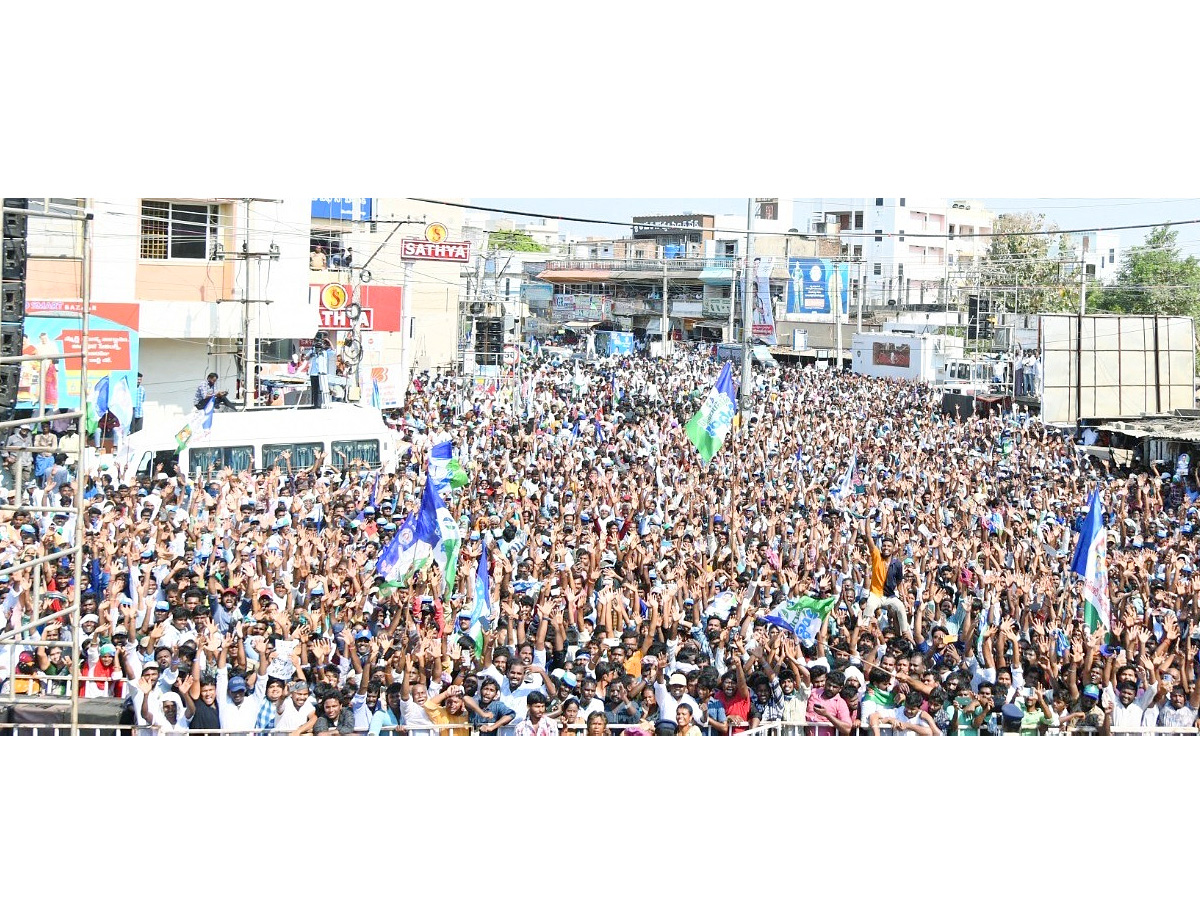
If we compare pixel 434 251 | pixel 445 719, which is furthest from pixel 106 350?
pixel 445 719

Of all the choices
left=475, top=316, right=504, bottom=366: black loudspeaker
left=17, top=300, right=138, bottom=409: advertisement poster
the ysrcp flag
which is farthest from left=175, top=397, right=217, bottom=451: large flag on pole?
left=475, top=316, right=504, bottom=366: black loudspeaker

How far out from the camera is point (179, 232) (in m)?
22.5

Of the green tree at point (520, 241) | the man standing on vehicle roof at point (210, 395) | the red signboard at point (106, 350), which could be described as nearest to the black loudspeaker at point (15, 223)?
the red signboard at point (106, 350)

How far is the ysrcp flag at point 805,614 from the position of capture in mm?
9609

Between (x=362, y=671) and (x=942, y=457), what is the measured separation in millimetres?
13762

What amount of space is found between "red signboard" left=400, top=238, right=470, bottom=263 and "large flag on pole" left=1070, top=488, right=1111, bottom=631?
65.7ft

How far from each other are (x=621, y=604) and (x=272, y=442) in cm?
818

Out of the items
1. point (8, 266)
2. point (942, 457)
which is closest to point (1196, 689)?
point (8, 266)

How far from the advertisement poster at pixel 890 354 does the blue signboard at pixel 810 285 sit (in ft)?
10.1

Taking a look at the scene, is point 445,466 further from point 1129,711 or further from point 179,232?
point 179,232

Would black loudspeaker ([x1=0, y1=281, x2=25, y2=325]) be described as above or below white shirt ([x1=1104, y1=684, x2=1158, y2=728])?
above

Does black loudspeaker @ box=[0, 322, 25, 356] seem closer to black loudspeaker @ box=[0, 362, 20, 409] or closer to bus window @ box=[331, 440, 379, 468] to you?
black loudspeaker @ box=[0, 362, 20, 409]

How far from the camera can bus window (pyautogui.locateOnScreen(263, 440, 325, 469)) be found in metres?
16.8

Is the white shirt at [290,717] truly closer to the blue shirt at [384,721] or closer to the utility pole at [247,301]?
the blue shirt at [384,721]
